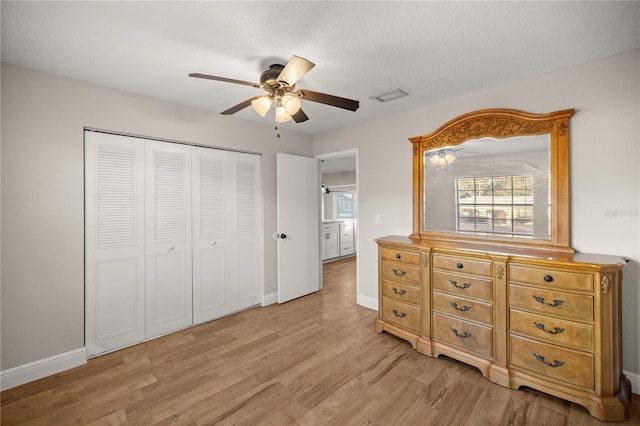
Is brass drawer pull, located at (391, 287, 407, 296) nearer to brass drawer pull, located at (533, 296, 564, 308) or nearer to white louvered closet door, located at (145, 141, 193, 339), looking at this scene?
brass drawer pull, located at (533, 296, 564, 308)

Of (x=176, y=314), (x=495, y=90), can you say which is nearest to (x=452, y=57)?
(x=495, y=90)

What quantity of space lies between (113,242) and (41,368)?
112 cm

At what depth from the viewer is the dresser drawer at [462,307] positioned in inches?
89.9

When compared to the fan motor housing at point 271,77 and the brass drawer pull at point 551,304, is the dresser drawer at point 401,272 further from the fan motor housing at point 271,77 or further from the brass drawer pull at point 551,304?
the fan motor housing at point 271,77

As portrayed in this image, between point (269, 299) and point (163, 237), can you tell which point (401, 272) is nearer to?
point (269, 299)

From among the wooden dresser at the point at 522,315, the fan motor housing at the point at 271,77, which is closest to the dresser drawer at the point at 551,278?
the wooden dresser at the point at 522,315

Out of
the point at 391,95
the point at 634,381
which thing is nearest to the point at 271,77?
the point at 391,95

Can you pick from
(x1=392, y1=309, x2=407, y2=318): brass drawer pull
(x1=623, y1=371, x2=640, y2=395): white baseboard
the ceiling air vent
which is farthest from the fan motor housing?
(x1=623, y1=371, x2=640, y2=395): white baseboard

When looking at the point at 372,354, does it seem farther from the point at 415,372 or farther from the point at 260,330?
the point at 260,330

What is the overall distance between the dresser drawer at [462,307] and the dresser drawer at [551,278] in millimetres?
339

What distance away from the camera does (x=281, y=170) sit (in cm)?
391

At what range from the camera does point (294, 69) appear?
5.57ft

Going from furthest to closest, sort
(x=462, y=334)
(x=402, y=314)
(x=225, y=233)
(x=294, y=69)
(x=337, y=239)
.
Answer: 1. (x=337, y=239)
2. (x=225, y=233)
3. (x=402, y=314)
4. (x=462, y=334)
5. (x=294, y=69)

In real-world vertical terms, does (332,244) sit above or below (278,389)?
above
